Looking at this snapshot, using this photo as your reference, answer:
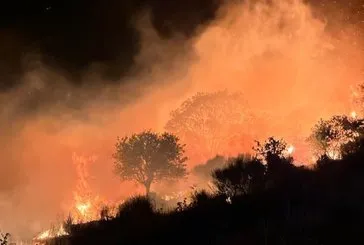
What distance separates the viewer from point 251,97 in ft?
316

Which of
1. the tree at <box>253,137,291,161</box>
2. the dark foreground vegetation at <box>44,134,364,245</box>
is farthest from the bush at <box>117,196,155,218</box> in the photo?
the tree at <box>253,137,291,161</box>

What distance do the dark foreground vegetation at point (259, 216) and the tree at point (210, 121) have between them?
1979 inches

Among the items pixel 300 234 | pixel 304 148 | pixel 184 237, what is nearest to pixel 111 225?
pixel 184 237

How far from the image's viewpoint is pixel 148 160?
72.8m

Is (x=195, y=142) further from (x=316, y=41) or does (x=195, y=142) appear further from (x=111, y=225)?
(x=111, y=225)

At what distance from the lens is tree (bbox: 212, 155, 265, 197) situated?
34.3 metres

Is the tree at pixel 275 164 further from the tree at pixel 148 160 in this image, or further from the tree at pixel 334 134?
the tree at pixel 148 160

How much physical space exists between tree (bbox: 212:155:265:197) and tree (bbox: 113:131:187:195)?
34818 mm

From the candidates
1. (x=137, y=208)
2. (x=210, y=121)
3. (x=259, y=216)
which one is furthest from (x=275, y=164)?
(x=210, y=121)

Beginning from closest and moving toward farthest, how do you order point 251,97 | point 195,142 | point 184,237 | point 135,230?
point 184,237 → point 135,230 → point 195,142 → point 251,97

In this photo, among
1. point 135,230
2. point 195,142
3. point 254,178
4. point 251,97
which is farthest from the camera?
point 251,97

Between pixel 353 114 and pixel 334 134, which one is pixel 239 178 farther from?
pixel 353 114

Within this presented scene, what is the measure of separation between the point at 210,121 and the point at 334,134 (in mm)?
30929

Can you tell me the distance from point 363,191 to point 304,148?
50.7m
